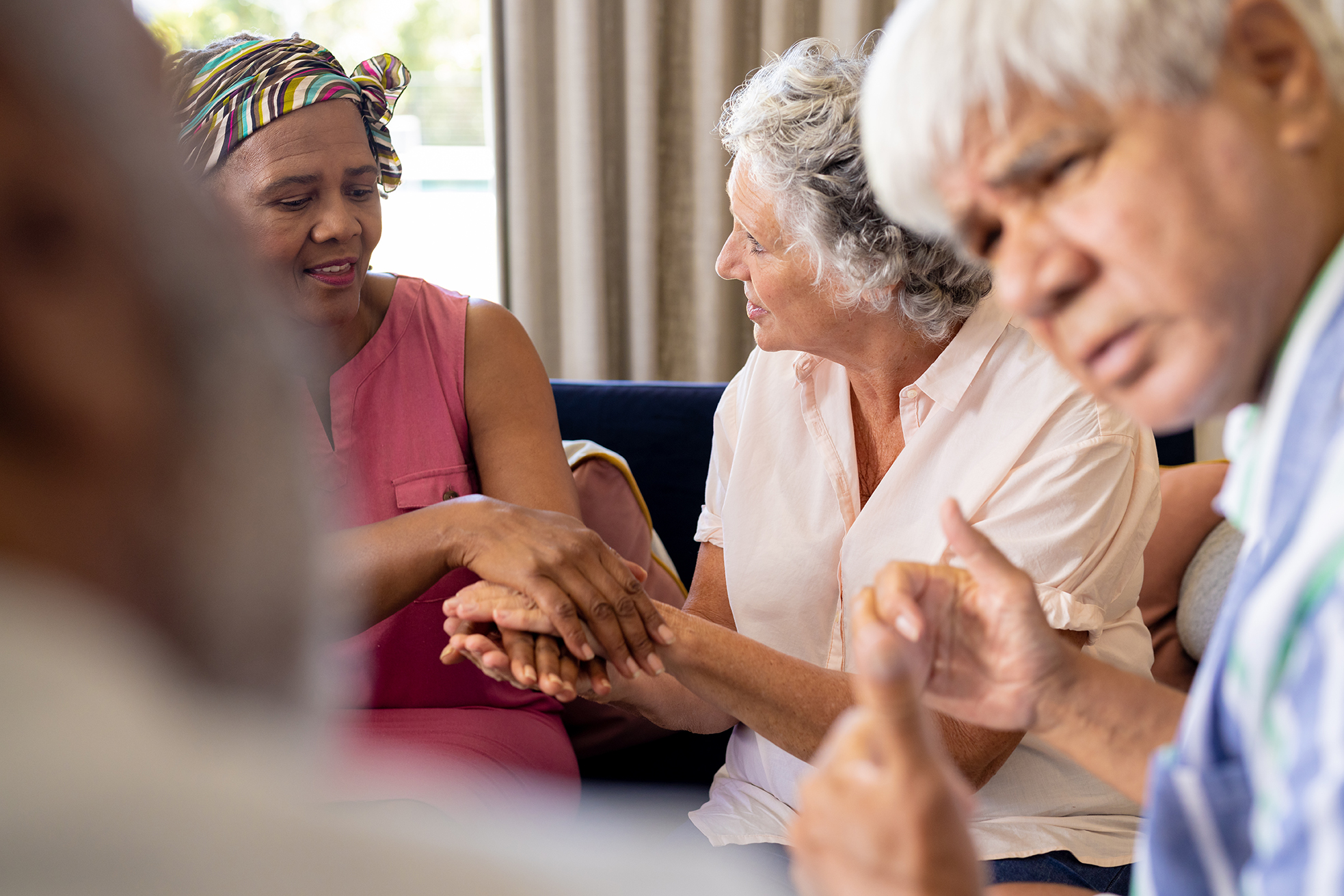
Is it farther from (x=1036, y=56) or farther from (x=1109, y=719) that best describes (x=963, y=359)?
(x=1036, y=56)

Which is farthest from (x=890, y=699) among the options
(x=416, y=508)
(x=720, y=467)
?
(x=416, y=508)

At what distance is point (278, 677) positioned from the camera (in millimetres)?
315

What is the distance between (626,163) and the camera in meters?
3.08

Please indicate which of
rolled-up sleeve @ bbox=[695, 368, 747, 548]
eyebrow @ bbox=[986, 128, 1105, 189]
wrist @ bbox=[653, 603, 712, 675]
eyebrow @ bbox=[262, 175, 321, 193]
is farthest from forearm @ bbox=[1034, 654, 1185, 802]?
eyebrow @ bbox=[262, 175, 321, 193]

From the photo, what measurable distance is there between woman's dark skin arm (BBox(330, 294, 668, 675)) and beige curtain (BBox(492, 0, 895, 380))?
50.8 inches

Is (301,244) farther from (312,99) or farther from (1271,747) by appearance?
(1271,747)

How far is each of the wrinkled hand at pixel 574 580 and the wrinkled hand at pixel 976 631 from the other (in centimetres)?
52

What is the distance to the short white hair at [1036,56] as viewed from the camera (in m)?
0.62

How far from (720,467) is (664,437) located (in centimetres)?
62

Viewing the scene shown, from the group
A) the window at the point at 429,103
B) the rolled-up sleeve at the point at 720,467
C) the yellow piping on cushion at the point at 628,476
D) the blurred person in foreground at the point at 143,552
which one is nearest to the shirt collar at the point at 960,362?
the rolled-up sleeve at the point at 720,467

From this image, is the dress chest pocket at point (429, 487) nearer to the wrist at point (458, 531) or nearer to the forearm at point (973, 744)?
the wrist at point (458, 531)

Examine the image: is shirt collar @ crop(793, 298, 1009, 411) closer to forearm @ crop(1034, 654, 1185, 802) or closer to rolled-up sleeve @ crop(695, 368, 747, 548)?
rolled-up sleeve @ crop(695, 368, 747, 548)

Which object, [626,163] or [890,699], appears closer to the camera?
[890,699]

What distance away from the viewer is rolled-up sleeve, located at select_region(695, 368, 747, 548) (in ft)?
5.54
